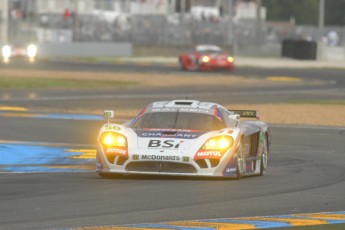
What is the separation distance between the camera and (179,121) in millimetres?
16188

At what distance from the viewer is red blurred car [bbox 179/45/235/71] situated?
2245 inches

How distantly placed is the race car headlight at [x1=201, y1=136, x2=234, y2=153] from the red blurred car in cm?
4150

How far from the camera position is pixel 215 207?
12320mm

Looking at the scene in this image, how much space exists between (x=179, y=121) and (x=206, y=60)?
1616 inches

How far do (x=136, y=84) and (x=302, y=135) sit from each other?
20.7 metres

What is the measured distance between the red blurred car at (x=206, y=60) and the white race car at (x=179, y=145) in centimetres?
4051

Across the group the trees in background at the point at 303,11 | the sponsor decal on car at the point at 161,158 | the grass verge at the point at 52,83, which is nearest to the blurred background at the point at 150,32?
the grass verge at the point at 52,83

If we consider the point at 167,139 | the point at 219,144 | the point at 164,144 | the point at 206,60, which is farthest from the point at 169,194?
the point at 206,60

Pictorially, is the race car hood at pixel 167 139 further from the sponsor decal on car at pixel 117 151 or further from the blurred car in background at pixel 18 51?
the blurred car in background at pixel 18 51

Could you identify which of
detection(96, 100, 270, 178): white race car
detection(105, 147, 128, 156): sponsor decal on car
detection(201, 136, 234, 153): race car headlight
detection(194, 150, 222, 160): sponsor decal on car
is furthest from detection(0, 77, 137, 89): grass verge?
detection(194, 150, 222, 160): sponsor decal on car

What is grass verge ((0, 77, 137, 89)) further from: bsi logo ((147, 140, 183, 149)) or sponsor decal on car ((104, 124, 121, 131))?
bsi logo ((147, 140, 183, 149))

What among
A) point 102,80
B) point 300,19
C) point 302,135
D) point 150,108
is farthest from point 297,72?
point 300,19

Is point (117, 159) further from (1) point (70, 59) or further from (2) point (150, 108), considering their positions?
(1) point (70, 59)

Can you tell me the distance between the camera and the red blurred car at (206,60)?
57.0 m
